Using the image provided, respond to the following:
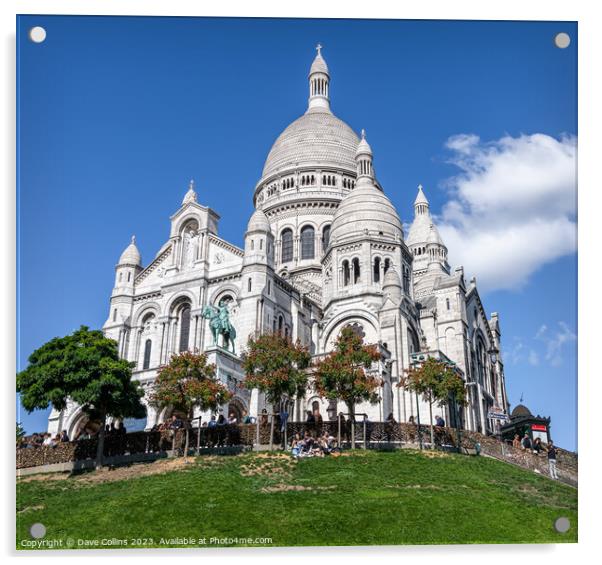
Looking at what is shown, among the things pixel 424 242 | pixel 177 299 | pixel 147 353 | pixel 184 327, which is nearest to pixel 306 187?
pixel 424 242

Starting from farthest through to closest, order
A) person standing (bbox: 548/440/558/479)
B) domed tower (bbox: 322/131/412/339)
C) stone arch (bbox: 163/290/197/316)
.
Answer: domed tower (bbox: 322/131/412/339) < stone arch (bbox: 163/290/197/316) < person standing (bbox: 548/440/558/479)

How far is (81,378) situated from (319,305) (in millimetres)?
31282

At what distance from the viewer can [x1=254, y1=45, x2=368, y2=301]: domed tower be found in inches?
2763

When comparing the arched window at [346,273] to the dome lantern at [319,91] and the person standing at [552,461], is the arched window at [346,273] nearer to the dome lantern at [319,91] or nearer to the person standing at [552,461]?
the person standing at [552,461]

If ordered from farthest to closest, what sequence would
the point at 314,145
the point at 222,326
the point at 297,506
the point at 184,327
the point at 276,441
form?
the point at 314,145, the point at 184,327, the point at 222,326, the point at 276,441, the point at 297,506

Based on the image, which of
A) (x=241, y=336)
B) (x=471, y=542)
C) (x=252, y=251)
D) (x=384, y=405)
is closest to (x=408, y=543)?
(x=471, y=542)

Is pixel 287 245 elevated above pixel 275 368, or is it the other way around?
pixel 287 245

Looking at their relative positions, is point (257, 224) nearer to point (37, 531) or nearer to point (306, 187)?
point (306, 187)

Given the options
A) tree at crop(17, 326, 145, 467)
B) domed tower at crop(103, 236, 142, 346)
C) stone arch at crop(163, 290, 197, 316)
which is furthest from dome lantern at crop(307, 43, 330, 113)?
tree at crop(17, 326, 145, 467)

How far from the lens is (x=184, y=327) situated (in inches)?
2013

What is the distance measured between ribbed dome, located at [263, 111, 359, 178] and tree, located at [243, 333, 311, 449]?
143ft

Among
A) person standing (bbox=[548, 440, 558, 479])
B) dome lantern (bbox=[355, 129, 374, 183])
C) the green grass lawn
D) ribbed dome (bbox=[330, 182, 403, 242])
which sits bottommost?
the green grass lawn

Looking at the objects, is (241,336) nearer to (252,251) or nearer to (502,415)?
(252,251)

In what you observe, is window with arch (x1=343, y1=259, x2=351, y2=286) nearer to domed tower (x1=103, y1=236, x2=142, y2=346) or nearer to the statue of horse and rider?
the statue of horse and rider
